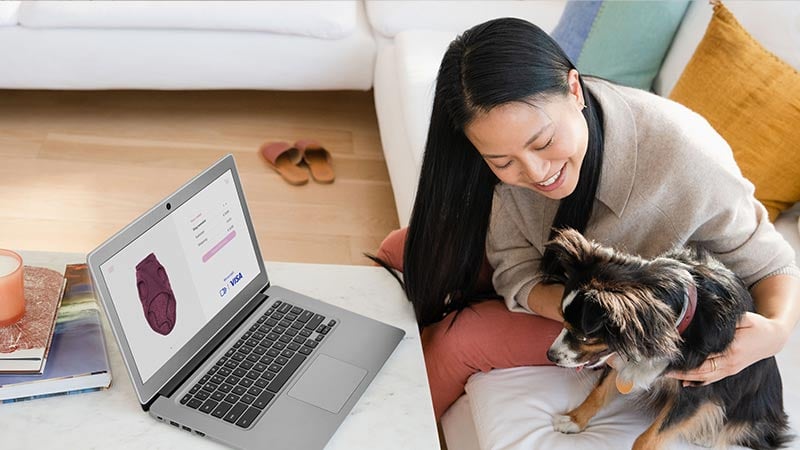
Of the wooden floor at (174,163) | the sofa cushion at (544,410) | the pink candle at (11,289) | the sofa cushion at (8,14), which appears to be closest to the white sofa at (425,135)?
the sofa cushion at (544,410)

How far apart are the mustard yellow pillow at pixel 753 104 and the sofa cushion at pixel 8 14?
6.74 feet

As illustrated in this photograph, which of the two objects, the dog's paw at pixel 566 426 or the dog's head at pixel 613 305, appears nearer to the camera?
the dog's head at pixel 613 305

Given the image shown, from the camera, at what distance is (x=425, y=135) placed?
2.27 m

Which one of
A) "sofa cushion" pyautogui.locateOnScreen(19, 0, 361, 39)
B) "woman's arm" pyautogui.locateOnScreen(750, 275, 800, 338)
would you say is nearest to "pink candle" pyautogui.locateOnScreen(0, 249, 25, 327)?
"woman's arm" pyautogui.locateOnScreen(750, 275, 800, 338)

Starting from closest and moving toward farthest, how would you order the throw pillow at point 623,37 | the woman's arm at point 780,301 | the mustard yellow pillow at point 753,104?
1. the woman's arm at point 780,301
2. the mustard yellow pillow at point 753,104
3. the throw pillow at point 623,37

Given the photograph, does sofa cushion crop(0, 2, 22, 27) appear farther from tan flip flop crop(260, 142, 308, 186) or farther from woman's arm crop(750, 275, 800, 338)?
woman's arm crop(750, 275, 800, 338)


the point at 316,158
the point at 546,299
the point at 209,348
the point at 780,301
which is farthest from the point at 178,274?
the point at 316,158

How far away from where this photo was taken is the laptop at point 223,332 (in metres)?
1.20

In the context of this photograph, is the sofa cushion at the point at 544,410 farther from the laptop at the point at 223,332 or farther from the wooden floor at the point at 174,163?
the wooden floor at the point at 174,163

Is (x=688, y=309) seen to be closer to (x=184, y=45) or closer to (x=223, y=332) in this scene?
(x=223, y=332)

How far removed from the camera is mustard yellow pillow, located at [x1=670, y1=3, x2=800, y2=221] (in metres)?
2.00

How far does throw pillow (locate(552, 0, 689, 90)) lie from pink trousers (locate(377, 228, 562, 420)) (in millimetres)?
1054

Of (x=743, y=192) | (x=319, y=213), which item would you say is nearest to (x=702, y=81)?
(x=743, y=192)

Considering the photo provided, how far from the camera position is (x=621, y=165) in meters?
1.49
